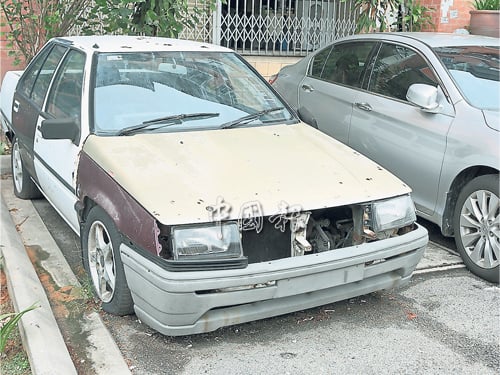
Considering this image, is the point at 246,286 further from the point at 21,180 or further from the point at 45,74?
the point at 21,180

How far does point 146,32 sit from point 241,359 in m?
4.57

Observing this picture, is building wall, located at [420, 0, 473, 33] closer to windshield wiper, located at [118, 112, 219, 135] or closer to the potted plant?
the potted plant

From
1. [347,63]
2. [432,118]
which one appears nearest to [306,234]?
[432,118]

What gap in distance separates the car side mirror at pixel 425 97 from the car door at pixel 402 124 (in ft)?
0.24

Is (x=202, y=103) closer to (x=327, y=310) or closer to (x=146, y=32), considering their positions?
(x=327, y=310)

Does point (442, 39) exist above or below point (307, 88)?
above

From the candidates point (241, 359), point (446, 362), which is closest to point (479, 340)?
point (446, 362)

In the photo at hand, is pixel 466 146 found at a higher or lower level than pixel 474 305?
higher

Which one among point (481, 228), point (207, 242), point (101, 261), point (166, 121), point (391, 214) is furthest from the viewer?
point (481, 228)

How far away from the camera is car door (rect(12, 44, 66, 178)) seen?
484 centimetres

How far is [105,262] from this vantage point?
3.58 meters

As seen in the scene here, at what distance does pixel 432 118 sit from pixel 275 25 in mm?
5719

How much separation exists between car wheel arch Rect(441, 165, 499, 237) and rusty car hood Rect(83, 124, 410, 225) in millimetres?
977

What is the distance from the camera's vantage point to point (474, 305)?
394cm
